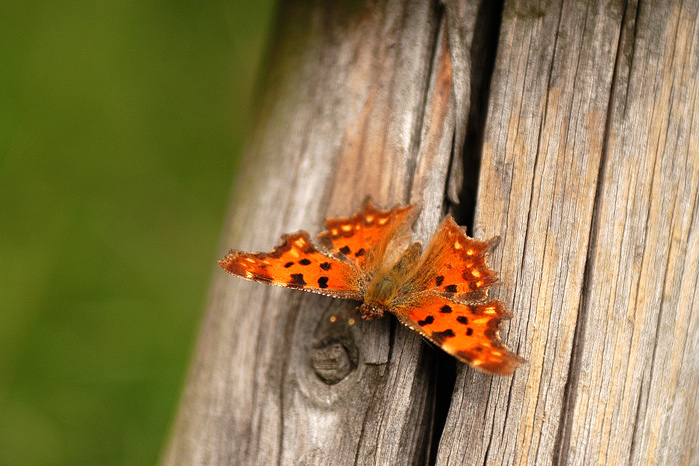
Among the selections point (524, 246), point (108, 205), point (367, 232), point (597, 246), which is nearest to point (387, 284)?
point (367, 232)

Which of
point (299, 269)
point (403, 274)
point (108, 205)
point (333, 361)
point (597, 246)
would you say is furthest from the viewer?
point (108, 205)

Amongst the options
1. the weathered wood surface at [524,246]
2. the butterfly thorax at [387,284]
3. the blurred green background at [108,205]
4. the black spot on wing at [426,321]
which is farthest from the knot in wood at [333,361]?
the blurred green background at [108,205]

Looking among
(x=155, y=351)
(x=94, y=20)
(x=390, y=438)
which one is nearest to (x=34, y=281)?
(x=155, y=351)

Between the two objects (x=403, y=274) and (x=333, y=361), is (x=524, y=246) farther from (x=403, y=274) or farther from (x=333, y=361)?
(x=333, y=361)

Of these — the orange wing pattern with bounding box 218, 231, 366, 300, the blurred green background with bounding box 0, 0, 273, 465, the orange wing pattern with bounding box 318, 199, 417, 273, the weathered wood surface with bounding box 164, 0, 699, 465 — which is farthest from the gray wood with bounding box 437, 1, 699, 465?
the blurred green background with bounding box 0, 0, 273, 465

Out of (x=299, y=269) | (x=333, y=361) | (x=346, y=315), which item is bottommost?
(x=333, y=361)

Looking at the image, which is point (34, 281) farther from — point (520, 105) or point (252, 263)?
point (520, 105)
